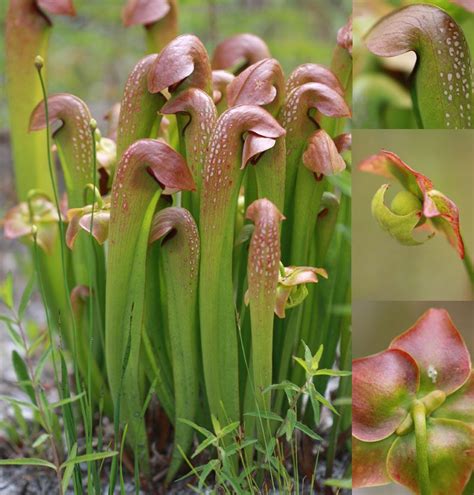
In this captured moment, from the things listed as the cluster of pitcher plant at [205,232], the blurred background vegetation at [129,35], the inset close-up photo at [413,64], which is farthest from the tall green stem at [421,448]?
the blurred background vegetation at [129,35]

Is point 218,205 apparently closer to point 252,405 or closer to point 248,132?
point 248,132

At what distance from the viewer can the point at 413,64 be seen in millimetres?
952

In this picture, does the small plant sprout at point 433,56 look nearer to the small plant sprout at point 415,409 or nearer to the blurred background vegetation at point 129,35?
the small plant sprout at point 415,409

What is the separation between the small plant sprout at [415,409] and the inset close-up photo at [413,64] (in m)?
0.26

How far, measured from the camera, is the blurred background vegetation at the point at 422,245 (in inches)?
34.9

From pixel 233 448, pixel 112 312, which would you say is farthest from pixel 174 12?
pixel 233 448

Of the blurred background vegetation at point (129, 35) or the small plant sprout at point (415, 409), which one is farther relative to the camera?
the blurred background vegetation at point (129, 35)

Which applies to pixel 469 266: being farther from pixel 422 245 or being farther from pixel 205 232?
pixel 205 232

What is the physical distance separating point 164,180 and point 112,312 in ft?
0.73

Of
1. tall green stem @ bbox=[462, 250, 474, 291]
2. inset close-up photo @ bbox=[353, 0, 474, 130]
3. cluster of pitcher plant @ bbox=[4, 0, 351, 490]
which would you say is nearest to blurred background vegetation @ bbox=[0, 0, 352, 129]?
cluster of pitcher plant @ bbox=[4, 0, 351, 490]

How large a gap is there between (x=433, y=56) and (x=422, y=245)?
24 centimetres

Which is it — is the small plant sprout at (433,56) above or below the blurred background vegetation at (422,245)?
above

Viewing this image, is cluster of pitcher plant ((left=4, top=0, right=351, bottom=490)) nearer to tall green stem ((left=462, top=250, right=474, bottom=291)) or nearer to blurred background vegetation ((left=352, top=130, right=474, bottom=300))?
blurred background vegetation ((left=352, top=130, right=474, bottom=300))

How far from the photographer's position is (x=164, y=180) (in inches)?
37.3
